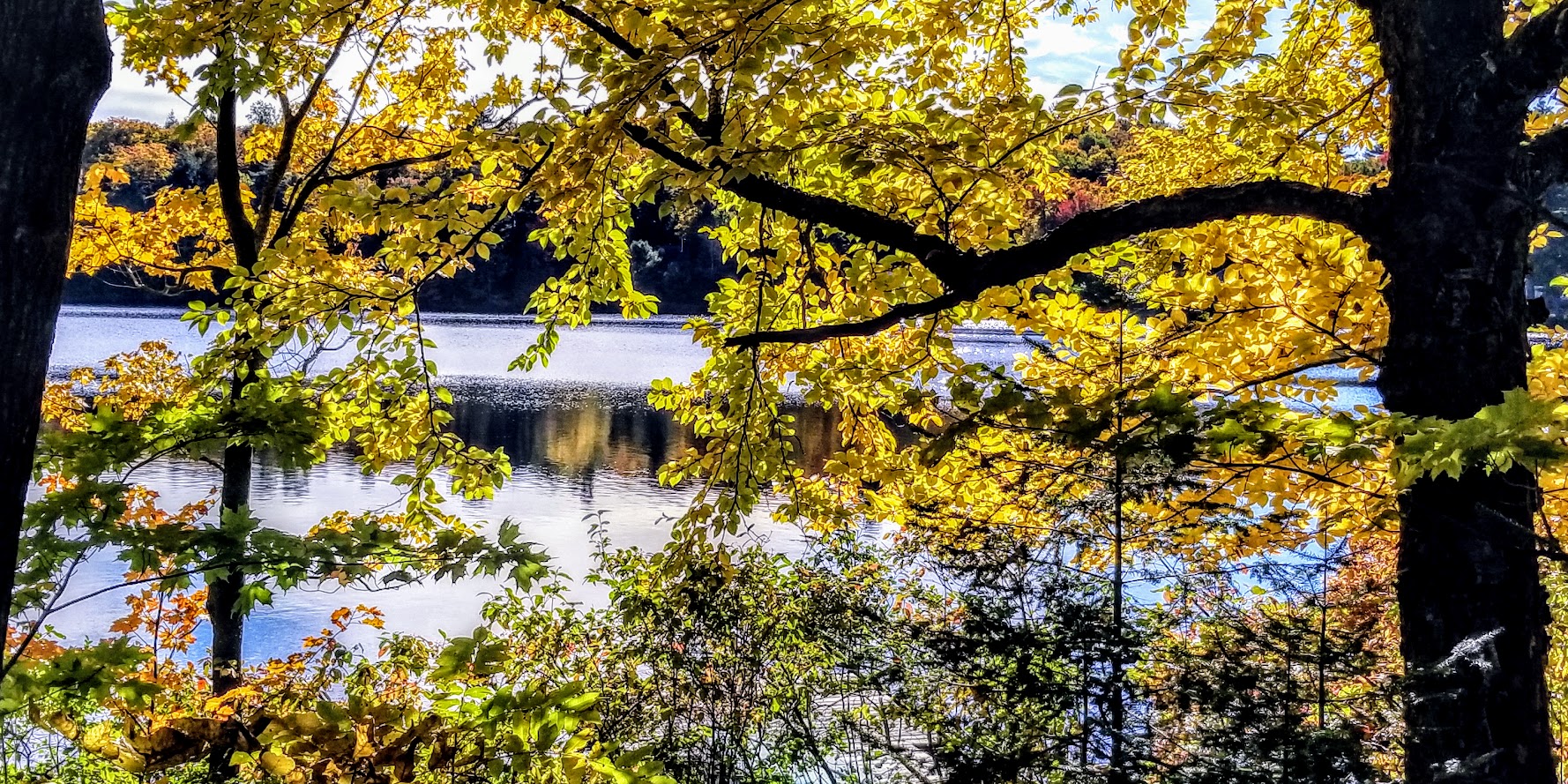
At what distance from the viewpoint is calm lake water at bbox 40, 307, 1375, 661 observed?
1152 centimetres

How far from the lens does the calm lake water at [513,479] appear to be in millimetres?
11516

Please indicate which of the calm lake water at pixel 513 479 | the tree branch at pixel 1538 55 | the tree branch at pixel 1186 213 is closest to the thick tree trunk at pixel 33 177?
the calm lake water at pixel 513 479

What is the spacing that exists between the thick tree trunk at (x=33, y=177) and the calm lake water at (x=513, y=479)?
2.07m

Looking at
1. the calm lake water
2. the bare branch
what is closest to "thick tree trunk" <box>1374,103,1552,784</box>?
the bare branch

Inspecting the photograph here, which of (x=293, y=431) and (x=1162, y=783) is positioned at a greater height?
(x=293, y=431)

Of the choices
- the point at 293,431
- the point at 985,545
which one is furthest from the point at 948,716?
the point at 293,431

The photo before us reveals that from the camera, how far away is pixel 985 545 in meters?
3.09

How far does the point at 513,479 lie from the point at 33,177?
17.4 meters

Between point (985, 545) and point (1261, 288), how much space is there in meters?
1.84

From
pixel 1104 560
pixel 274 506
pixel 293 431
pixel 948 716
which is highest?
pixel 293 431

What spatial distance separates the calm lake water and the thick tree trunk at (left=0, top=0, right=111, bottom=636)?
2.07 metres

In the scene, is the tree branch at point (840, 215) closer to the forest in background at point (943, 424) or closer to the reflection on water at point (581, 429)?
the forest in background at point (943, 424)

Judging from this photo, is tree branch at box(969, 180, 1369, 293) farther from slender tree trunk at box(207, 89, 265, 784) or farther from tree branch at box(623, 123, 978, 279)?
slender tree trunk at box(207, 89, 265, 784)

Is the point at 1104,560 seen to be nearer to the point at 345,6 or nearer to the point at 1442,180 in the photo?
the point at 1442,180
